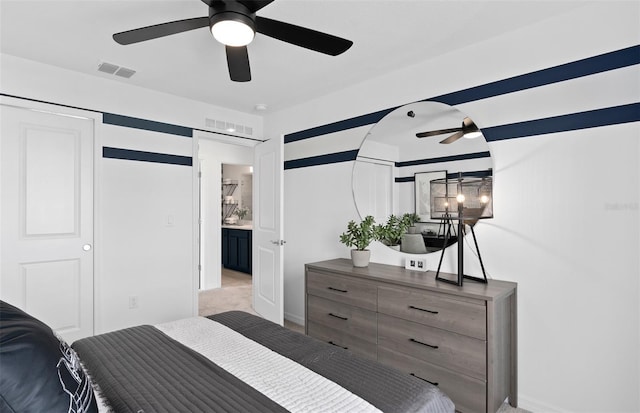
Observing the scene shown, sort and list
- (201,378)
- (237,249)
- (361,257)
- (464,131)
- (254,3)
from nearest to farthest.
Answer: (201,378) < (254,3) < (464,131) < (361,257) < (237,249)

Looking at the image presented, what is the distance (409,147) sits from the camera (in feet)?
9.33

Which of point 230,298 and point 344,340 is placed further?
point 230,298

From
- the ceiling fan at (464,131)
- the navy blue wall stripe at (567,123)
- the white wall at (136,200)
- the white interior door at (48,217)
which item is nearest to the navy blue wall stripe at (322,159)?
the ceiling fan at (464,131)

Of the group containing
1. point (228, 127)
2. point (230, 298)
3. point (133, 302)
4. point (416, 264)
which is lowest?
point (230, 298)

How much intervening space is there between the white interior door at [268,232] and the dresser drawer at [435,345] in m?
1.43

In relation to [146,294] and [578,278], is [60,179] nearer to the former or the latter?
[146,294]

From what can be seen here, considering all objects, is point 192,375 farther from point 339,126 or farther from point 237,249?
point 237,249

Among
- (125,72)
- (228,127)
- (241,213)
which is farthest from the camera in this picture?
(241,213)

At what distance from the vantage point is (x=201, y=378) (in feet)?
4.38

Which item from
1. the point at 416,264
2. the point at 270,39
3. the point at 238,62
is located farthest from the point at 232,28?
the point at 416,264

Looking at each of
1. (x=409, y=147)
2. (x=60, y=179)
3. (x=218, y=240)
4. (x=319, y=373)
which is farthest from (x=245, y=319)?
(x=218, y=240)

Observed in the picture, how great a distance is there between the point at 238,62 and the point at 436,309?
1.98 meters

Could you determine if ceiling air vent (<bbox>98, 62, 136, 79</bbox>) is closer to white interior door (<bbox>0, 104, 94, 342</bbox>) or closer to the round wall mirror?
white interior door (<bbox>0, 104, 94, 342</bbox>)

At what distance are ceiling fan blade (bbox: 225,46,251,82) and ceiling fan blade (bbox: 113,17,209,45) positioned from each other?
0.73 ft
